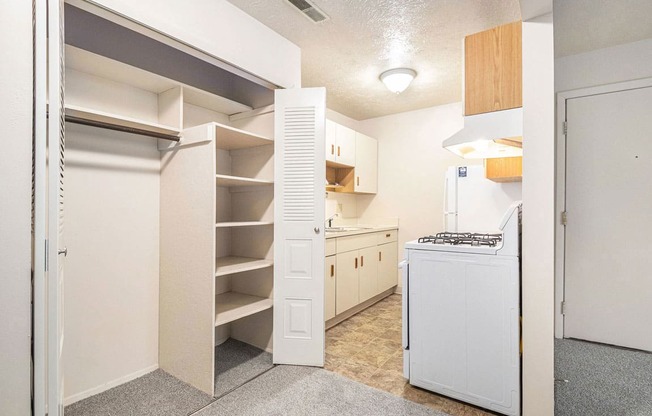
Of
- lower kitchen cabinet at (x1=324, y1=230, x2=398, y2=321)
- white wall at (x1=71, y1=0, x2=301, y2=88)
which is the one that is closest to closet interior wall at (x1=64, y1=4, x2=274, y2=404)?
white wall at (x1=71, y1=0, x2=301, y2=88)

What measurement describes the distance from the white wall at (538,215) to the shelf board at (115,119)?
2084mm

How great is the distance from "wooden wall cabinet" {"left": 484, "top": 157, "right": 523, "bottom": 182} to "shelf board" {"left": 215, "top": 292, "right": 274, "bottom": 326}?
224cm

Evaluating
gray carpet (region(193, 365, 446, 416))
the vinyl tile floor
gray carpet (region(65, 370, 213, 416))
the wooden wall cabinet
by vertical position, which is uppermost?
the wooden wall cabinet

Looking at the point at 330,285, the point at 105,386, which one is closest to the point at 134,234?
the point at 105,386

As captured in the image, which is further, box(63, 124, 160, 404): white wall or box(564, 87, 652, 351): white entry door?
box(564, 87, 652, 351): white entry door

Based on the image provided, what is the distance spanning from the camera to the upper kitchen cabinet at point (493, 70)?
1.80m

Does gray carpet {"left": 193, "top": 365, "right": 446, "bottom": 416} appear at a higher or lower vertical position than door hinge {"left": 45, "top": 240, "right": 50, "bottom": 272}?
lower

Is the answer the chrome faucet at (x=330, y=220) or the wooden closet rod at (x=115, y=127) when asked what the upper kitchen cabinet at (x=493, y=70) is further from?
the chrome faucet at (x=330, y=220)

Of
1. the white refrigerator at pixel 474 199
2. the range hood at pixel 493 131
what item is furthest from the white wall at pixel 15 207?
the white refrigerator at pixel 474 199

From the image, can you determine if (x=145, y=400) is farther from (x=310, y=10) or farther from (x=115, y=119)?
(x=310, y=10)

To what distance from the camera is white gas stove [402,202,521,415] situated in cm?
169

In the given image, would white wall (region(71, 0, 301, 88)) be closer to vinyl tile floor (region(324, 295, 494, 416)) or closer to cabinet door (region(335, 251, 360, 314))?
cabinet door (region(335, 251, 360, 314))

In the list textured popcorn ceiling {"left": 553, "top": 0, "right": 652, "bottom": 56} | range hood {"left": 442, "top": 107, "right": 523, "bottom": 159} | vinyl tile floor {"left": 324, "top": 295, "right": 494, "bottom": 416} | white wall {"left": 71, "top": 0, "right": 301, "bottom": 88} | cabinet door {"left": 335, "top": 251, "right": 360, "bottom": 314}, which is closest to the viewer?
white wall {"left": 71, "top": 0, "right": 301, "bottom": 88}

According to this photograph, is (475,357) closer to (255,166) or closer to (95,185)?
(255,166)
